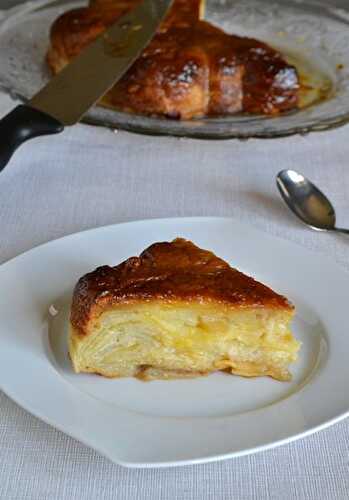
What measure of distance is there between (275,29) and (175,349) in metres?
1.66

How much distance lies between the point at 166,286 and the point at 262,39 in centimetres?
157

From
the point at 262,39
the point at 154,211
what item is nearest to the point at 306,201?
the point at 154,211

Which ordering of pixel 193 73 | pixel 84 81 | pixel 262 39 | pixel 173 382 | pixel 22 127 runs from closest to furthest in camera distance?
pixel 173 382, pixel 22 127, pixel 84 81, pixel 193 73, pixel 262 39

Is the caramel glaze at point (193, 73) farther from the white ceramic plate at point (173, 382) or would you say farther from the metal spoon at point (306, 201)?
the white ceramic plate at point (173, 382)

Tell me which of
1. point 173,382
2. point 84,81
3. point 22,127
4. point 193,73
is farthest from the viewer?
point 193,73

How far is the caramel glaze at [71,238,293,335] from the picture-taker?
1.38 m

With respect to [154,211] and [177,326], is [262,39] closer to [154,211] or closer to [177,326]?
[154,211]

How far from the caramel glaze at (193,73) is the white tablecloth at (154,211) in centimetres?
12

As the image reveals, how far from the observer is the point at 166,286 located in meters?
1.40

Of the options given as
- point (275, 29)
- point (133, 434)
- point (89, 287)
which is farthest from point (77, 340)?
point (275, 29)

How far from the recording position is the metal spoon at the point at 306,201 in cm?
192

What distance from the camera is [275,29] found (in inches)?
110

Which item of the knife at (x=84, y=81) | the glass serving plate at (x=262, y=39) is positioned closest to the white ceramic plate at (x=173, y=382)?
the knife at (x=84, y=81)

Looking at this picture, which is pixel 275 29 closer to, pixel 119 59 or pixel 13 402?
pixel 119 59
